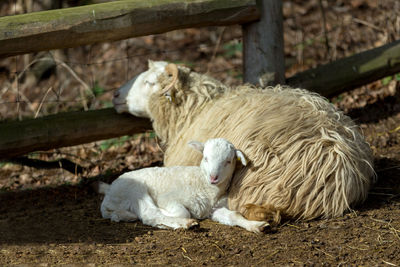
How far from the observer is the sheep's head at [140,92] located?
231 inches

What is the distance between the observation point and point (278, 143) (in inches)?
188

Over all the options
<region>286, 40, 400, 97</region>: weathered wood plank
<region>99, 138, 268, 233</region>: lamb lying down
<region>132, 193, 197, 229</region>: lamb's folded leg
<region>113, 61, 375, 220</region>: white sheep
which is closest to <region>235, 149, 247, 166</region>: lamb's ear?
<region>99, 138, 268, 233</region>: lamb lying down

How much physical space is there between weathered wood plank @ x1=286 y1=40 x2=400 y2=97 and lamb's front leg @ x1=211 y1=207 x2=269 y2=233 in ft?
8.05

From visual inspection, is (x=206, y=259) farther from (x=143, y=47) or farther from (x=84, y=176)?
(x=143, y=47)

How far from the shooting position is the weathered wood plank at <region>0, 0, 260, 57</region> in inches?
200

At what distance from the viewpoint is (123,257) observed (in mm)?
3898

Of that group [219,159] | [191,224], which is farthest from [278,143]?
[191,224]

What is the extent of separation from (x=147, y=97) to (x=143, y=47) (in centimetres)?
640

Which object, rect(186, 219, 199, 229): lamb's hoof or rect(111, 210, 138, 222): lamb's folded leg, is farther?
rect(111, 210, 138, 222): lamb's folded leg

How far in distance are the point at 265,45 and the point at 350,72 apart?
4.16ft

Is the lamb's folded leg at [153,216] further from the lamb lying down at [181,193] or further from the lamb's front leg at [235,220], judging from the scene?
the lamb's front leg at [235,220]

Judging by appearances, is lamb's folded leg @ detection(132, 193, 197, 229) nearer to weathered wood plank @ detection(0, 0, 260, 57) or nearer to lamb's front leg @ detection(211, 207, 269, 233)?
lamb's front leg @ detection(211, 207, 269, 233)

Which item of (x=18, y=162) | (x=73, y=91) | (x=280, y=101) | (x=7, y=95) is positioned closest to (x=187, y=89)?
(x=280, y=101)

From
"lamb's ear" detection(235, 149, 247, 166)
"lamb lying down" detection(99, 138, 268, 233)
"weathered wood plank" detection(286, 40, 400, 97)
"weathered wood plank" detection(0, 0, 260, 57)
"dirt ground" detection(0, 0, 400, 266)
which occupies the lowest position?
"dirt ground" detection(0, 0, 400, 266)
